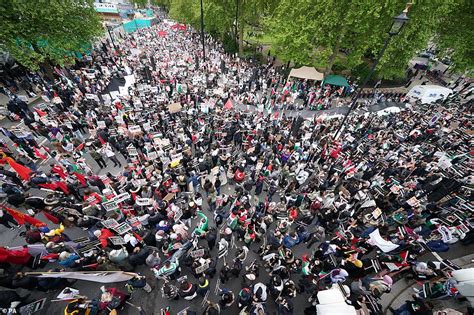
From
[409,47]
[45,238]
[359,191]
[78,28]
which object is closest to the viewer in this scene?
[45,238]

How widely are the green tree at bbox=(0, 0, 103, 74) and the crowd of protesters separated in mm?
3062

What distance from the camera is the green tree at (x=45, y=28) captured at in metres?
14.7

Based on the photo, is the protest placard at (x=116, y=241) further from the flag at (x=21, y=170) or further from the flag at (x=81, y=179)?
the flag at (x=21, y=170)

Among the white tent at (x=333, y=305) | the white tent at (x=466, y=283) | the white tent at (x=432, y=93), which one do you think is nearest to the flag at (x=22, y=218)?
the white tent at (x=333, y=305)

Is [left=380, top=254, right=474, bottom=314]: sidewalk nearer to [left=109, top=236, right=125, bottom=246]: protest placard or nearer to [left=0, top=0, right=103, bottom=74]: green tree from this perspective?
[left=109, top=236, right=125, bottom=246]: protest placard

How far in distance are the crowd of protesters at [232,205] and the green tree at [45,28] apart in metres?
3.06

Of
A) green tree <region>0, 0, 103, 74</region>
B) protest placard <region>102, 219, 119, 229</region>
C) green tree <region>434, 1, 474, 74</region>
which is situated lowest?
protest placard <region>102, 219, 119, 229</region>

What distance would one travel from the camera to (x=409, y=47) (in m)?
19.5

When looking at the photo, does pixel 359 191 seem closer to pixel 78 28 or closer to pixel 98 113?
pixel 98 113

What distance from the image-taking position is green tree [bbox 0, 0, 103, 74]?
48.3 ft

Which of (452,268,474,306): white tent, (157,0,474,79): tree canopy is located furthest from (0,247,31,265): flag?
(157,0,474,79): tree canopy

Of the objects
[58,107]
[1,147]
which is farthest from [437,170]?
[58,107]

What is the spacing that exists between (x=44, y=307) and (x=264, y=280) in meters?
7.25

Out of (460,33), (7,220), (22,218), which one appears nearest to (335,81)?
(460,33)
